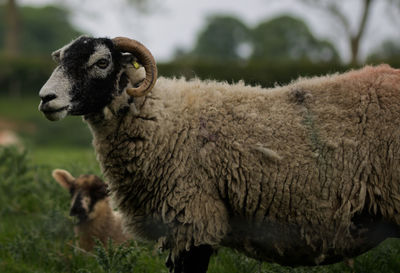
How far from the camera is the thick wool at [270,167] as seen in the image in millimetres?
3826

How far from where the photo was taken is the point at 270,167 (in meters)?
3.90

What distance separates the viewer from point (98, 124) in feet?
13.9

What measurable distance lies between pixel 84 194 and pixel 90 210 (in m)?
0.23

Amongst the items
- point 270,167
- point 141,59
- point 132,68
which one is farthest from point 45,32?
point 270,167

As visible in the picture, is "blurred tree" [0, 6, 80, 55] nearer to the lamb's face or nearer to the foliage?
the foliage

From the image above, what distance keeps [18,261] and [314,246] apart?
322 centimetres

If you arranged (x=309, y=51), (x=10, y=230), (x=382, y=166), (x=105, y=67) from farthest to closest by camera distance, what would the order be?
1. (x=309, y=51)
2. (x=10, y=230)
3. (x=105, y=67)
4. (x=382, y=166)

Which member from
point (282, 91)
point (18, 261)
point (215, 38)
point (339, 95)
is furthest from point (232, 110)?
point (215, 38)

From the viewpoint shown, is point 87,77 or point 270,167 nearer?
point 270,167

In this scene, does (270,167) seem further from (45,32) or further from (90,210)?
(45,32)

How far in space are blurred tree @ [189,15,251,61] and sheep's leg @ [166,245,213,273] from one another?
217ft

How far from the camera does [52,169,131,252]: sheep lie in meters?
6.29

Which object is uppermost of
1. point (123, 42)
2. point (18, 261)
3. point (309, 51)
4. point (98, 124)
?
point (309, 51)

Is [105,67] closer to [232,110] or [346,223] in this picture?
[232,110]
